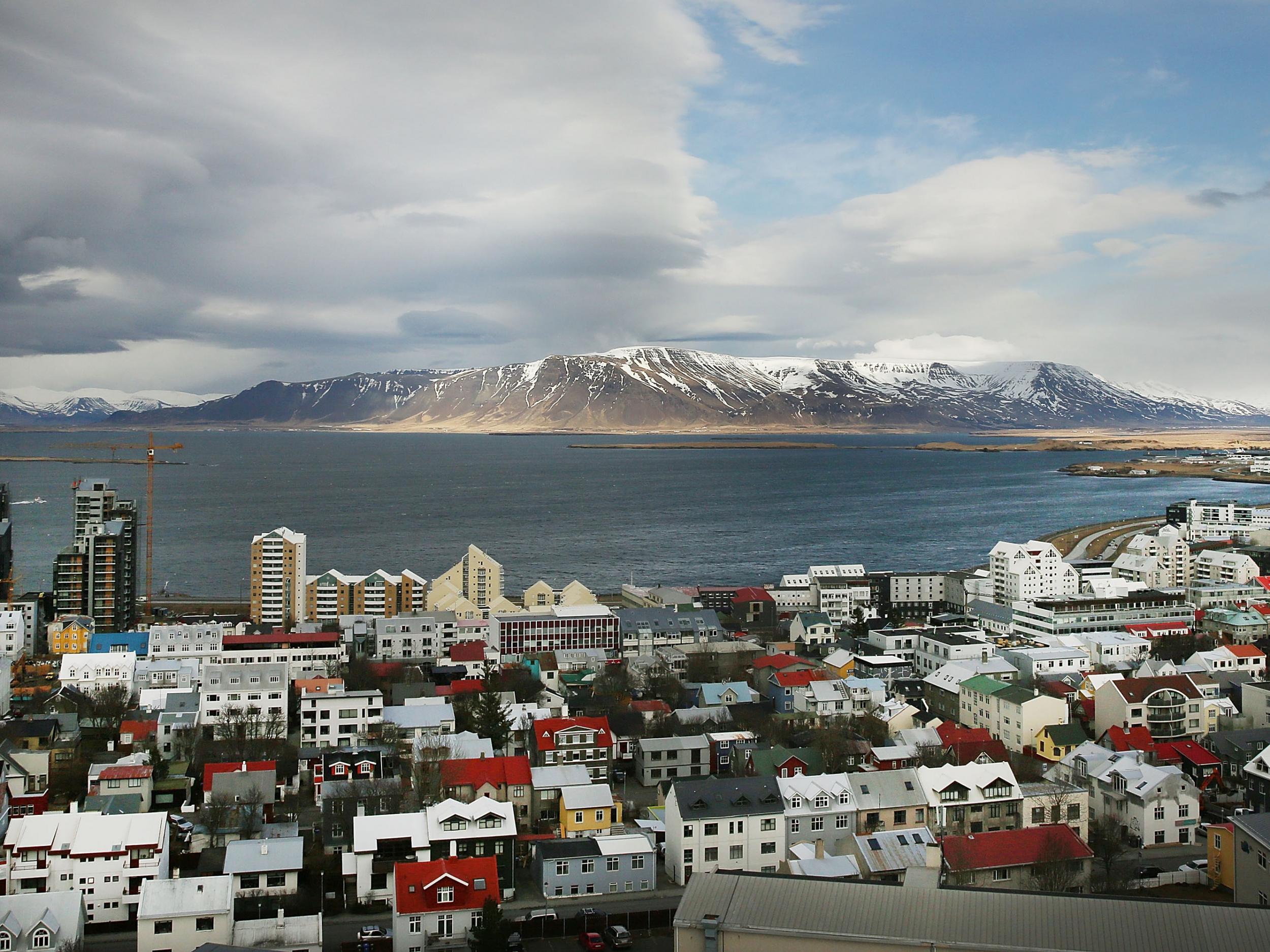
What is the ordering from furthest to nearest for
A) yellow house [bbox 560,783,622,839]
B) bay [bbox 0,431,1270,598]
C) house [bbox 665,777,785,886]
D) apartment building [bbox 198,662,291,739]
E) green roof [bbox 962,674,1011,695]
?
bay [bbox 0,431,1270,598], green roof [bbox 962,674,1011,695], apartment building [bbox 198,662,291,739], yellow house [bbox 560,783,622,839], house [bbox 665,777,785,886]

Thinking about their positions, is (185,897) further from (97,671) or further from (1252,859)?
(97,671)

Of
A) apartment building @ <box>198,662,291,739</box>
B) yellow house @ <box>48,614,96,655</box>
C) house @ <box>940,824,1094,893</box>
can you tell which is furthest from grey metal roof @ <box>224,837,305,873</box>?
yellow house @ <box>48,614,96,655</box>

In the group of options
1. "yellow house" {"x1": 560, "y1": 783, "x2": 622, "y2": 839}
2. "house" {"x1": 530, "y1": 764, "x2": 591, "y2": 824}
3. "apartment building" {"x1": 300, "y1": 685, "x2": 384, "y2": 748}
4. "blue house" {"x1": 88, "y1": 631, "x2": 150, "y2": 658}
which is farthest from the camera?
"blue house" {"x1": 88, "y1": 631, "x2": 150, "y2": 658}

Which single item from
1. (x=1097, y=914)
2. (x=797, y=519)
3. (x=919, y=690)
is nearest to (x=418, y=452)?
(x=797, y=519)

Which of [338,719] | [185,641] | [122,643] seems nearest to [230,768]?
[338,719]

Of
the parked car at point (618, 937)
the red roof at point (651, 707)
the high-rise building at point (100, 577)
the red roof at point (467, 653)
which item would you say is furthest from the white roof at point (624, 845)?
the high-rise building at point (100, 577)

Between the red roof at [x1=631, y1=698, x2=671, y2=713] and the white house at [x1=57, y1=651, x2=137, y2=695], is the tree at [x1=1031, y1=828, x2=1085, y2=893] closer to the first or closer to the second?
the red roof at [x1=631, y1=698, x2=671, y2=713]
